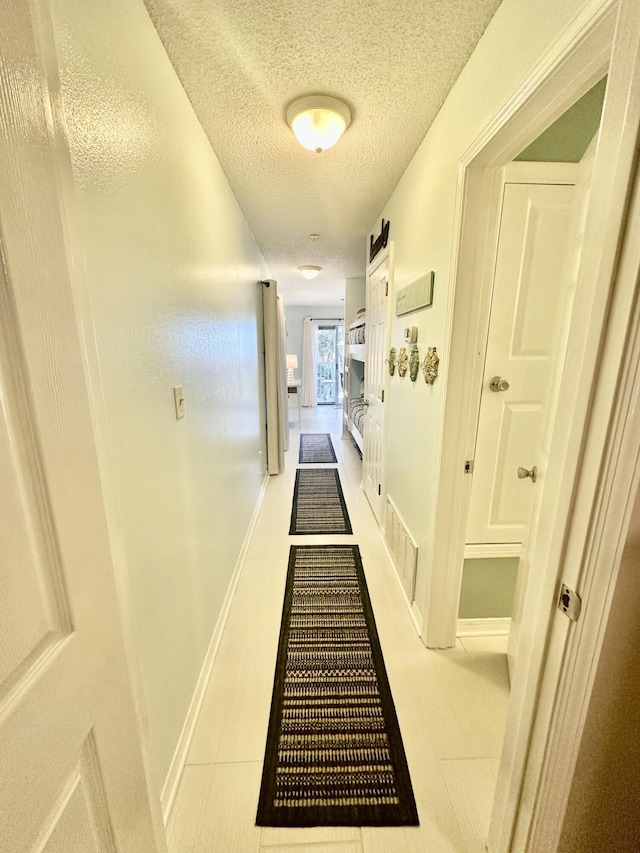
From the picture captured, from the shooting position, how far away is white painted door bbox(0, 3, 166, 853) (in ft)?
1.37

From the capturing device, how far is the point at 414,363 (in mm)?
1805

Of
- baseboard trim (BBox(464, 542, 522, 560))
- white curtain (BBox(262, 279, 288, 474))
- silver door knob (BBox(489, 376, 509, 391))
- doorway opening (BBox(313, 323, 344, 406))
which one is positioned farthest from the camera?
doorway opening (BBox(313, 323, 344, 406))

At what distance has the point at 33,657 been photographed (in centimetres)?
46

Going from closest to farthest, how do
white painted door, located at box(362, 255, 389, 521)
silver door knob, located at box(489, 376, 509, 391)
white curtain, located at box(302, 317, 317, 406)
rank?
silver door knob, located at box(489, 376, 509, 391)
white painted door, located at box(362, 255, 389, 521)
white curtain, located at box(302, 317, 317, 406)

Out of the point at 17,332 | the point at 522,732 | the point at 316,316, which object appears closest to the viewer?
the point at 17,332

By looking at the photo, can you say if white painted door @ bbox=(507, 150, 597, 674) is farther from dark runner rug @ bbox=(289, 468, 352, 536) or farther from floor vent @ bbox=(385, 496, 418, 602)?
dark runner rug @ bbox=(289, 468, 352, 536)

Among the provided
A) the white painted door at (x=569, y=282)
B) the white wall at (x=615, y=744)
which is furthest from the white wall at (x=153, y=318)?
the white painted door at (x=569, y=282)

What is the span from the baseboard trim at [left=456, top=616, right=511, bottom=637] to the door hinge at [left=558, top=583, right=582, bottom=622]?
47.8 inches

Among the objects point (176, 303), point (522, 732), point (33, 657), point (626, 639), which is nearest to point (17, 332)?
point (33, 657)

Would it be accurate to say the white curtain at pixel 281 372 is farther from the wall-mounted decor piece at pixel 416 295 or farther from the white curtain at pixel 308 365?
the white curtain at pixel 308 365

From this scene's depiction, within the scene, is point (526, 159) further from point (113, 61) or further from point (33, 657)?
point (33, 657)

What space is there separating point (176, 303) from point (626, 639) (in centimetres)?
→ 153

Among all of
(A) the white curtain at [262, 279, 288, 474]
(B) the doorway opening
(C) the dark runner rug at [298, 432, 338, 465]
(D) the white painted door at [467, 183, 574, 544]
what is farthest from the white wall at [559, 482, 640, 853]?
(B) the doorway opening

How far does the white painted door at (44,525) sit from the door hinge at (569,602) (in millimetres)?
892
